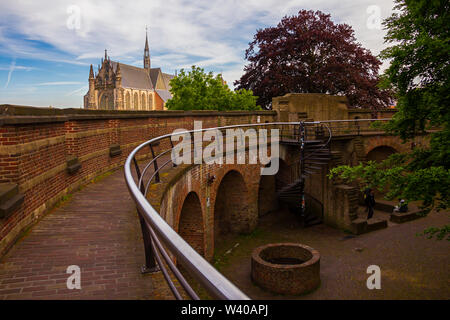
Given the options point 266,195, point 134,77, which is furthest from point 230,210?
point 134,77

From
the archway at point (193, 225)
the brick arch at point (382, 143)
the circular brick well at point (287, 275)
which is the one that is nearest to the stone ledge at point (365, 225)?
the circular brick well at point (287, 275)

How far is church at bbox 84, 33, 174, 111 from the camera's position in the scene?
68.1 meters

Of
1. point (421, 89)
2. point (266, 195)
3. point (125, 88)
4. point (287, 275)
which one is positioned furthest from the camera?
point (125, 88)

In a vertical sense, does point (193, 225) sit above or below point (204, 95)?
below

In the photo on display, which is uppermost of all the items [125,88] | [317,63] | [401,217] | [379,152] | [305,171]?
[125,88]

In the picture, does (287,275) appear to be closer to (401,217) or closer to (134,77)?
(401,217)

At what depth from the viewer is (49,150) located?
5.41m

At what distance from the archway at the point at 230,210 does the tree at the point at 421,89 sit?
23.3 feet

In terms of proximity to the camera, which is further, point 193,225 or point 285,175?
point 285,175

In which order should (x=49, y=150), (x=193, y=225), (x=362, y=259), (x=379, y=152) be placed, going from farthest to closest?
(x=379, y=152) → (x=362, y=259) → (x=193, y=225) → (x=49, y=150)

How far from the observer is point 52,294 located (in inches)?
117

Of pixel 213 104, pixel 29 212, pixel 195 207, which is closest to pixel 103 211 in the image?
pixel 29 212

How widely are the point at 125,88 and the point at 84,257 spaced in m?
70.0

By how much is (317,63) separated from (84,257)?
28.5m
